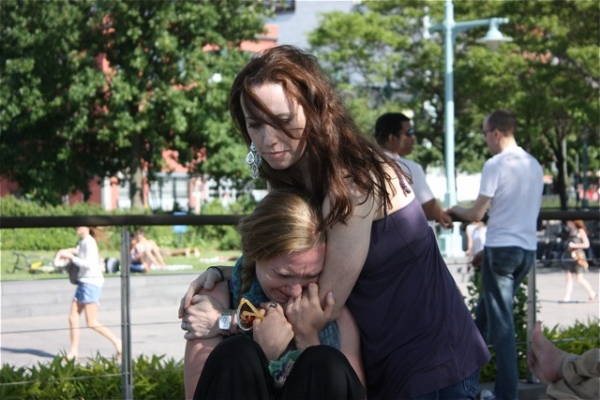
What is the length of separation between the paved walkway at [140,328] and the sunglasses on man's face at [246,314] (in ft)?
8.33

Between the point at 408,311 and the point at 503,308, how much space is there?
11.2 ft

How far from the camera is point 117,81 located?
2919 centimetres

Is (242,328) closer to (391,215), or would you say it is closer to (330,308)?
(330,308)

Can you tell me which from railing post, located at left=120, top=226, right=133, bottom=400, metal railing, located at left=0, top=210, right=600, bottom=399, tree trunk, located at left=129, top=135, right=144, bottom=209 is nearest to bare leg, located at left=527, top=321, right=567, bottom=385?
metal railing, located at left=0, top=210, right=600, bottom=399

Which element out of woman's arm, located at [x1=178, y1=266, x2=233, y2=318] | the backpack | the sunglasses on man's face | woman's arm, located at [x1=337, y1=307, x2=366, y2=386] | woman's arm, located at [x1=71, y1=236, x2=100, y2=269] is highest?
woman's arm, located at [x1=178, y1=266, x2=233, y2=318]

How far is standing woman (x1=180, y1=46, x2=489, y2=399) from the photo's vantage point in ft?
7.96

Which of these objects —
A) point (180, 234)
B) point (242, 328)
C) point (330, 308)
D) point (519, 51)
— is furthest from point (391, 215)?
point (519, 51)

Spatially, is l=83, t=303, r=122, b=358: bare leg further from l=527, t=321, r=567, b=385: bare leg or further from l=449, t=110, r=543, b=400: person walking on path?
l=527, t=321, r=567, b=385: bare leg

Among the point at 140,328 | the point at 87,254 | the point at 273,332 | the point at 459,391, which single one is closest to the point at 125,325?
the point at 140,328

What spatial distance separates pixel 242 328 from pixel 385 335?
0.40m

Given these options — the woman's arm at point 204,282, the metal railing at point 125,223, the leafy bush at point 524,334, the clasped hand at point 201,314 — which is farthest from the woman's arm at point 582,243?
the clasped hand at point 201,314

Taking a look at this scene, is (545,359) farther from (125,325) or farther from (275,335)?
(275,335)

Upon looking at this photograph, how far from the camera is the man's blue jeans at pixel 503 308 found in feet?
18.8

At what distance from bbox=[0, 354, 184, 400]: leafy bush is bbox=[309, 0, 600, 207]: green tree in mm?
18828
